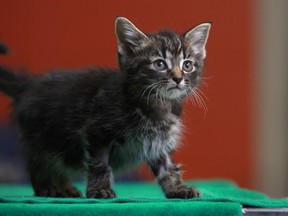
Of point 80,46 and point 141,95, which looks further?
point 80,46

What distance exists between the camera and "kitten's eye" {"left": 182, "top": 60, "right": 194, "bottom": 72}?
226 cm

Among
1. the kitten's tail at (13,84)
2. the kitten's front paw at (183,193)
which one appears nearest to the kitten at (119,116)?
the kitten's front paw at (183,193)

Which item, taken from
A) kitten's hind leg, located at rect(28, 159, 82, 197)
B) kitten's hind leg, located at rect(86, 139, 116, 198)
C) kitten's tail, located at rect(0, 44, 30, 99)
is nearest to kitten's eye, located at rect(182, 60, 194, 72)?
kitten's hind leg, located at rect(86, 139, 116, 198)

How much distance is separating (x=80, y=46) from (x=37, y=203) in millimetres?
2474

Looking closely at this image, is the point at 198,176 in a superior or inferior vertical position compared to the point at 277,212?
inferior

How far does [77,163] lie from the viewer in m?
2.47

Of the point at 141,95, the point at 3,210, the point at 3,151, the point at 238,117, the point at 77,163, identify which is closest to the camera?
the point at 3,210

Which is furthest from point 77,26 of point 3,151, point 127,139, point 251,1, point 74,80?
point 127,139

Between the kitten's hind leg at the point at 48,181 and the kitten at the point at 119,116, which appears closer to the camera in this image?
the kitten at the point at 119,116

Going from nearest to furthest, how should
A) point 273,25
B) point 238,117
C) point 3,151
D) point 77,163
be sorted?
1. point 77,163
2. point 3,151
3. point 238,117
4. point 273,25

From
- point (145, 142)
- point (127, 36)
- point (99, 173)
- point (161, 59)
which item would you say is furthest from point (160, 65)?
point (99, 173)

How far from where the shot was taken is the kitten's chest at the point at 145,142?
7.71 feet

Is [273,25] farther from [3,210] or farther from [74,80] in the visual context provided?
[3,210]

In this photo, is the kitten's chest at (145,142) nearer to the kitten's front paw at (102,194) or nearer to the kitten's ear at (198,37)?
the kitten's front paw at (102,194)
